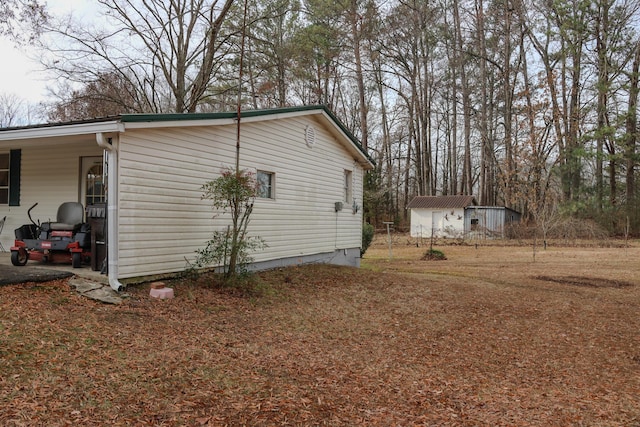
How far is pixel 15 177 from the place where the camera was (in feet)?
29.7

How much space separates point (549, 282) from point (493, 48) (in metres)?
24.2

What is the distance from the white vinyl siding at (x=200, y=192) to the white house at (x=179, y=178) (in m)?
0.02

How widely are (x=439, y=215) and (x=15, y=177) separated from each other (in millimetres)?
26115

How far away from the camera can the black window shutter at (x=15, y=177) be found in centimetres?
905

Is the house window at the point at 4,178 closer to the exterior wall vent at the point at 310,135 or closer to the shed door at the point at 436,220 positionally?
the exterior wall vent at the point at 310,135

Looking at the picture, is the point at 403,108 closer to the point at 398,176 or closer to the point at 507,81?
the point at 398,176

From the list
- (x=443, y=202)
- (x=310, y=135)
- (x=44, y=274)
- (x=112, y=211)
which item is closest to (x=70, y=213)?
(x=44, y=274)

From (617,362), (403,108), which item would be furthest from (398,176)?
(617,362)

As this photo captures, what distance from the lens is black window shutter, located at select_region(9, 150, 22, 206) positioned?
905 cm

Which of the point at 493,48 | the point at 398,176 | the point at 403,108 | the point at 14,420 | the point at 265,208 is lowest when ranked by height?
the point at 14,420

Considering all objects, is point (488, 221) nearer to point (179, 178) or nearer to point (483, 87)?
point (483, 87)

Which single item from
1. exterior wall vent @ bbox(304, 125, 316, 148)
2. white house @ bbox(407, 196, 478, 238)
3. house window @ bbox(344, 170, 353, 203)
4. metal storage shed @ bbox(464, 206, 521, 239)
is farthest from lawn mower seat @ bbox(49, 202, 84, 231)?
white house @ bbox(407, 196, 478, 238)

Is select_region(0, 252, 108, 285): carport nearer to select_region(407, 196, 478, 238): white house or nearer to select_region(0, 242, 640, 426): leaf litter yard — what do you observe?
select_region(0, 242, 640, 426): leaf litter yard

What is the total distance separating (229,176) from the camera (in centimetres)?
720
